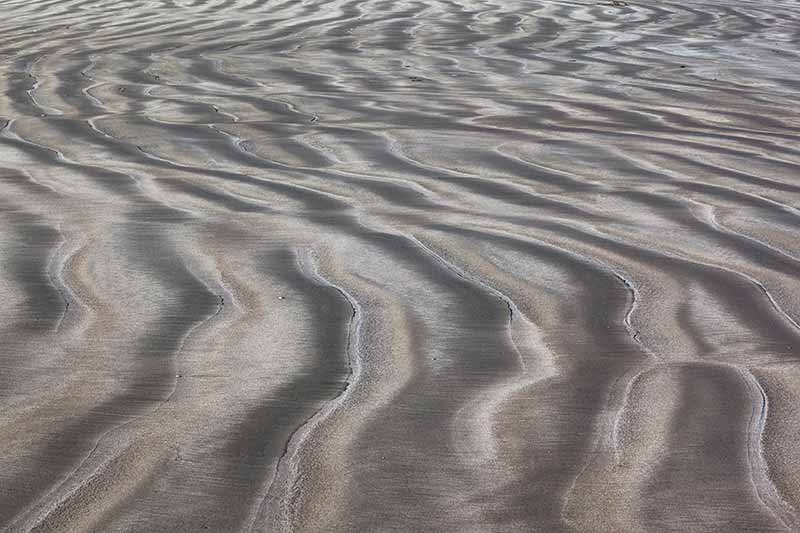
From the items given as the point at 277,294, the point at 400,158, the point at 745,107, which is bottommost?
the point at 745,107

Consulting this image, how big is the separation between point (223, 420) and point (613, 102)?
15.5 ft

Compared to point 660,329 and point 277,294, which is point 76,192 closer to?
point 277,294

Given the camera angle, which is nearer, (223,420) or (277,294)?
(223,420)

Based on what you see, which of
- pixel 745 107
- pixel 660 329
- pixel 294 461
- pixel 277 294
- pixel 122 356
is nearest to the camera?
pixel 294 461

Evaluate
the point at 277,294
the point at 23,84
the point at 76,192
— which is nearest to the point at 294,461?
the point at 277,294

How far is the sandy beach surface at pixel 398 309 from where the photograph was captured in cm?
206

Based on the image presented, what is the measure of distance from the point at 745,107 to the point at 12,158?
12.0ft

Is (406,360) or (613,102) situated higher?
(406,360)

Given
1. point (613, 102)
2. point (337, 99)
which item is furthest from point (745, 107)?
point (337, 99)

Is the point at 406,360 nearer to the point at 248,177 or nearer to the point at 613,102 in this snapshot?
the point at 248,177

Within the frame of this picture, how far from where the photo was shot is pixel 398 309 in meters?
3.08

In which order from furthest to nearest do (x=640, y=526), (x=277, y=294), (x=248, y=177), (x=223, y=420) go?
1. (x=248, y=177)
2. (x=277, y=294)
3. (x=223, y=420)
4. (x=640, y=526)

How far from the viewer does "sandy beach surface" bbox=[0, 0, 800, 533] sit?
6.77 feet

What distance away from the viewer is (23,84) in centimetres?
718
